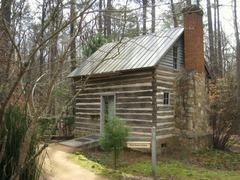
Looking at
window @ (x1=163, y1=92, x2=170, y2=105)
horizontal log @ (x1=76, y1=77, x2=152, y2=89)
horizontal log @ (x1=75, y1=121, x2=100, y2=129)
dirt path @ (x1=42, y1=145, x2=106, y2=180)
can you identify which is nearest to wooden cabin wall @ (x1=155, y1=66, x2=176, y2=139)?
window @ (x1=163, y1=92, x2=170, y2=105)

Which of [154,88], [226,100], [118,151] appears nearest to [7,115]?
[118,151]

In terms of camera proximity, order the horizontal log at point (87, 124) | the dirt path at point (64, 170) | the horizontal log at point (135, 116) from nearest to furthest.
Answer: the dirt path at point (64, 170)
the horizontal log at point (135, 116)
the horizontal log at point (87, 124)

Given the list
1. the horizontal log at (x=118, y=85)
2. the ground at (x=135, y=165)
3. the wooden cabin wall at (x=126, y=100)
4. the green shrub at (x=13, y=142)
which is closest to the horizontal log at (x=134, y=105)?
the wooden cabin wall at (x=126, y=100)

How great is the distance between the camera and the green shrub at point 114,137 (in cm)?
1092

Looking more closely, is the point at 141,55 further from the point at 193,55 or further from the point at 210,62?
the point at 210,62

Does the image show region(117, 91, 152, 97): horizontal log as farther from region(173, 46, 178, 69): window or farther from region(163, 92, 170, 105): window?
region(173, 46, 178, 69): window

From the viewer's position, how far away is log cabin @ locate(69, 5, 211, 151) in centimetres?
1370

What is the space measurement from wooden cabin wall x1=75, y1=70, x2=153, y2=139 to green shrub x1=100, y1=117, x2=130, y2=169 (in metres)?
2.06

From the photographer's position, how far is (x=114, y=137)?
431 inches

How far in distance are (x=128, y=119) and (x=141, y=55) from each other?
2876 mm

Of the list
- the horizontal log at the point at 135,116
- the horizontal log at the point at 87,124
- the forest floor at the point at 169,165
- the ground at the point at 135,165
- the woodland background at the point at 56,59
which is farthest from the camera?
the horizontal log at the point at 87,124

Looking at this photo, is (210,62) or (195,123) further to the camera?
(210,62)

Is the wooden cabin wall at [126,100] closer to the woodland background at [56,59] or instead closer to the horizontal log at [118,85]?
the horizontal log at [118,85]

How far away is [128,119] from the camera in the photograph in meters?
14.3
